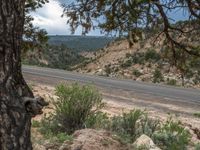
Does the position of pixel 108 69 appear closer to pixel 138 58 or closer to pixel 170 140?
pixel 138 58

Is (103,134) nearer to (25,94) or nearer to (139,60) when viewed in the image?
(25,94)

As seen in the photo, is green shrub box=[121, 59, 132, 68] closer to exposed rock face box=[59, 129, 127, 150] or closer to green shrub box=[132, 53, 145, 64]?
green shrub box=[132, 53, 145, 64]

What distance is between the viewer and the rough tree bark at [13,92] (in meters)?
3.64

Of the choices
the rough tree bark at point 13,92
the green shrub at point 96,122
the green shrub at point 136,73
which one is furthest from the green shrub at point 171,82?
the rough tree bark at point 13,92

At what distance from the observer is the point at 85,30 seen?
9375mm

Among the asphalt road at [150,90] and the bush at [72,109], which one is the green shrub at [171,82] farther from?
the bush at [72,109]

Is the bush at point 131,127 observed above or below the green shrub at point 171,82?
above

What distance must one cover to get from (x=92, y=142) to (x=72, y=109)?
11.2ft

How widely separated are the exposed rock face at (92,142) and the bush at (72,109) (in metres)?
2.80

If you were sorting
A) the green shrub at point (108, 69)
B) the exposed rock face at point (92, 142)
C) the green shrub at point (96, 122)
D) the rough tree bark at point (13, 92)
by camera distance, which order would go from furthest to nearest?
the green shrub at point (108, 69)
the green shrub at point (96, 122)
the exposed rock face at point (92, 142)
the rough tree bark at point (13, 92)

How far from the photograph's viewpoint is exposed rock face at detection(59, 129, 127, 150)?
22.4 ft

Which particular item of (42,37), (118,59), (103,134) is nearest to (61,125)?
(103,134)

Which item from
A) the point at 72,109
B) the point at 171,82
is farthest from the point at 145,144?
the point at 171,82

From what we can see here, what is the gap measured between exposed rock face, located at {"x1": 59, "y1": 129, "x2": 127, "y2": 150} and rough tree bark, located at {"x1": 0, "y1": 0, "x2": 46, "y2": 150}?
3060 mm
